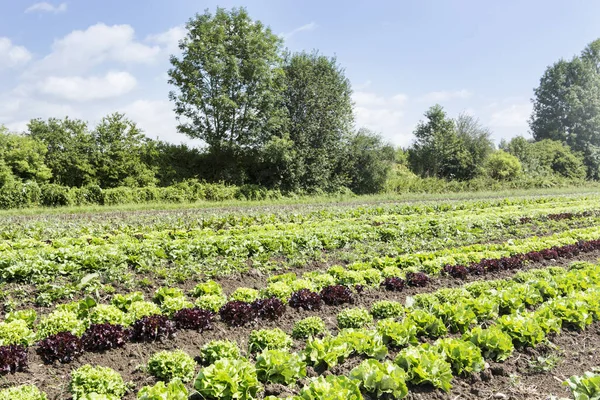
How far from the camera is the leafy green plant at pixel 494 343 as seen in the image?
18.1 feet

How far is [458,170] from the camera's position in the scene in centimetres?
4419

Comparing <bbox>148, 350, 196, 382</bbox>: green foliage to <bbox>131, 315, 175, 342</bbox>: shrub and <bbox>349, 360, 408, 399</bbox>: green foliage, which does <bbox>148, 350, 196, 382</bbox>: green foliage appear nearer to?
<bbox>131, 315, 175, 342</bbox>: shrub

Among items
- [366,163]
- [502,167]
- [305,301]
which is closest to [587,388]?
[305,301]

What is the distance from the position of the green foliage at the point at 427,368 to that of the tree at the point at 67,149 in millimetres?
25524

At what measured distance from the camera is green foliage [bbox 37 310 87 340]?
5719 millimetres

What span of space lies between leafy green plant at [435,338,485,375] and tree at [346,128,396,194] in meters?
29.3

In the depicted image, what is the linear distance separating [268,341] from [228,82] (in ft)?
87.0

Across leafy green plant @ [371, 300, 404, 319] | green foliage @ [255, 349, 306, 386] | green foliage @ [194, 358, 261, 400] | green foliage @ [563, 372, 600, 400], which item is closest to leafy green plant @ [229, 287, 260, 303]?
leafy green plant @ [371, 300, 404, 319]

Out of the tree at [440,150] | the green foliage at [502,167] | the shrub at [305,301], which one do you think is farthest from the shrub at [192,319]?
the green foliage at [502,167]

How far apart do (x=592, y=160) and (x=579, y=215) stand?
1858 inches

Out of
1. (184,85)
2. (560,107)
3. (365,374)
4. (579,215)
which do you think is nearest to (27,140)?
(184,85)

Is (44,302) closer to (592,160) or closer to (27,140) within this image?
(27,140)

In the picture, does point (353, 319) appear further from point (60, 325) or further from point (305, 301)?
point (60, 325)

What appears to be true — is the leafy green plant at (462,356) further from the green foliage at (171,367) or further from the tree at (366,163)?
the tree at (366,163)
